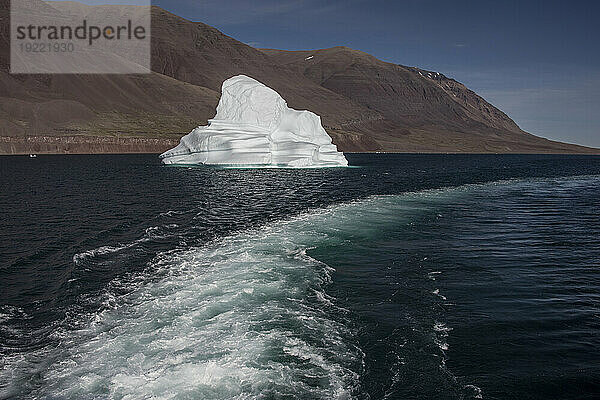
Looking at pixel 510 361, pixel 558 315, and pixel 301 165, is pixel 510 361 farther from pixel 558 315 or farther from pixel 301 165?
pixel 301 165

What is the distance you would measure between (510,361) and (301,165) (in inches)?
2841

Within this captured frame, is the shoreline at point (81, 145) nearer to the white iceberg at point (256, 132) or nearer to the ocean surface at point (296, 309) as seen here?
the white iceberg at point (256, 132)

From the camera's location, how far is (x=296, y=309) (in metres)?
14.5

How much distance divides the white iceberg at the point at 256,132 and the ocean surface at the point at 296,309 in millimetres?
48895

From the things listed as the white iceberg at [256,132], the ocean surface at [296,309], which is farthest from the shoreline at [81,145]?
the ocean surface at [296,309]

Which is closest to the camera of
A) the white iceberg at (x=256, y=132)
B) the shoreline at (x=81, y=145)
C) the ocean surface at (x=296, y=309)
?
the ocean surface at (x=296, y=309)

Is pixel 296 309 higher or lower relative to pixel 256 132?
lower

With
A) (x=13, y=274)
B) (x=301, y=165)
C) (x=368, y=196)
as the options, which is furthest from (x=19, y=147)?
(x=13, y=274)

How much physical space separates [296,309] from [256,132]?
6533 cm

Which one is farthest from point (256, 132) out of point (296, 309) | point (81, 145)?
point (81, 145)

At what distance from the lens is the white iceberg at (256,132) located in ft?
258

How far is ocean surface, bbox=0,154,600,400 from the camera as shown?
10320mm

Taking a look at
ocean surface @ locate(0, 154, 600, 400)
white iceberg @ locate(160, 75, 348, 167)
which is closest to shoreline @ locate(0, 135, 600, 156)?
white iceberg @ locate(160, 75, 348, 167)

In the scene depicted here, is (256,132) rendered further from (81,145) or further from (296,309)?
(81,145)
